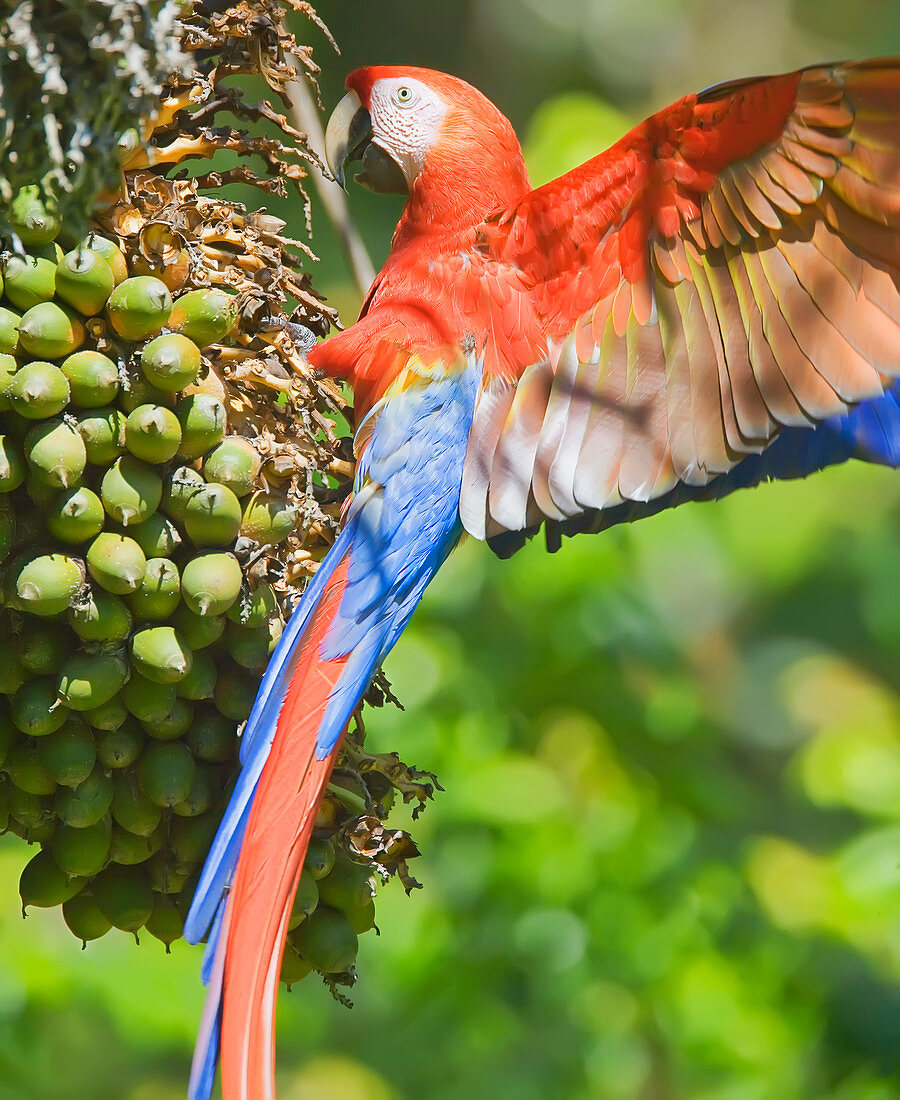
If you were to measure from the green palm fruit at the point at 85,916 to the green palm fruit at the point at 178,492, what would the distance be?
0.98 feet

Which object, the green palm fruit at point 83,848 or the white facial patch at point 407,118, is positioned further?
the white facial patch at point 407,118

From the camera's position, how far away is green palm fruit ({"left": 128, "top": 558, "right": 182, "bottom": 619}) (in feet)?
2.60

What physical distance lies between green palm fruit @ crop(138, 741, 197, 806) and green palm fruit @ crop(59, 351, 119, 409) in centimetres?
24

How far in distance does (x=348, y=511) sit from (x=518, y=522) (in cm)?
17

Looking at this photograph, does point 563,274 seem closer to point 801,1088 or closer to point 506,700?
point 506,700

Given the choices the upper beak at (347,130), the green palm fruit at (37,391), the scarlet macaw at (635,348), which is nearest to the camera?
the green palm fruit at (37,391)

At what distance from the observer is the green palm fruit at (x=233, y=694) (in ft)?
2.85

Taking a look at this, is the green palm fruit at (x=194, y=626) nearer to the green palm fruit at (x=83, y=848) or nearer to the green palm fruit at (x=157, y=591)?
the green palm fruit at (x=157, y=591)

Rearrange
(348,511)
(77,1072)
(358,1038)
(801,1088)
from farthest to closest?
(77,1072) < (358,1038) < (801,1088) < (348,511)

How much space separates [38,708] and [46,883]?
15cm

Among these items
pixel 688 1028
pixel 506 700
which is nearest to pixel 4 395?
pixel 506 700

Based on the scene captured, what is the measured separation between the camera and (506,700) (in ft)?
5.91

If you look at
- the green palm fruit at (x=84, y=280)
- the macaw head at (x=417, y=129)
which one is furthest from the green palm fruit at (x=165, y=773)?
the macaw head at (x=417, y=129)

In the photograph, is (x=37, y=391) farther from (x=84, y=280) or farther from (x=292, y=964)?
(x=292, y=964)
